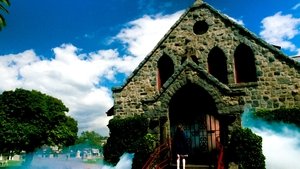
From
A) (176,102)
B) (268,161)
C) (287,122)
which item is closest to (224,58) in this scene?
(176,102)

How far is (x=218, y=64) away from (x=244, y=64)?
4.68 ft

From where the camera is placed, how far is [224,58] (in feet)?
56.9

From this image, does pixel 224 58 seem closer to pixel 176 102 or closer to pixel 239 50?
pixel 239 50

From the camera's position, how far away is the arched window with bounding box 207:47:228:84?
17266 mm

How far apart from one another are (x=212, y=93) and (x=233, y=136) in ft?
7.46

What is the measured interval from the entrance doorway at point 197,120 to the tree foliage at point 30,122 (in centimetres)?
2515

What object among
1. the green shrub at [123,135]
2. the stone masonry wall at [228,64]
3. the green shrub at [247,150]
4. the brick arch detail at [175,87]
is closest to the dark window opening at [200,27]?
the stone masonry wall at [228,64]

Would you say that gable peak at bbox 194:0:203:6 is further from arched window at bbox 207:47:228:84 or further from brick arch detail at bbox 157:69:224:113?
brick arch detail at bbox 157:69:224:113

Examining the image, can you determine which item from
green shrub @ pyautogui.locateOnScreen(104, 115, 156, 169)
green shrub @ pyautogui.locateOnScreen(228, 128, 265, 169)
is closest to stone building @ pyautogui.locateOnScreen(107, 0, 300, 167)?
green shrub @ pyautogui.locateOnScreen(104, 115, 156, 169)

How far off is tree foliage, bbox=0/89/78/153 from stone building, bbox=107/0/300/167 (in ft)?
68.3

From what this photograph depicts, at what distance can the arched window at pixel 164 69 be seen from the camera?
18734 mm

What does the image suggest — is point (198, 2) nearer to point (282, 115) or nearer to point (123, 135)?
point (282, 115)

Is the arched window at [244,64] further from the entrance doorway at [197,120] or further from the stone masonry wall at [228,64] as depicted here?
the entrance doorway at [197,120]

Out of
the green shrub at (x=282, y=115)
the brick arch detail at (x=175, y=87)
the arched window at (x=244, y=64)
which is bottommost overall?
the green shrub at (x=282, y=115)
